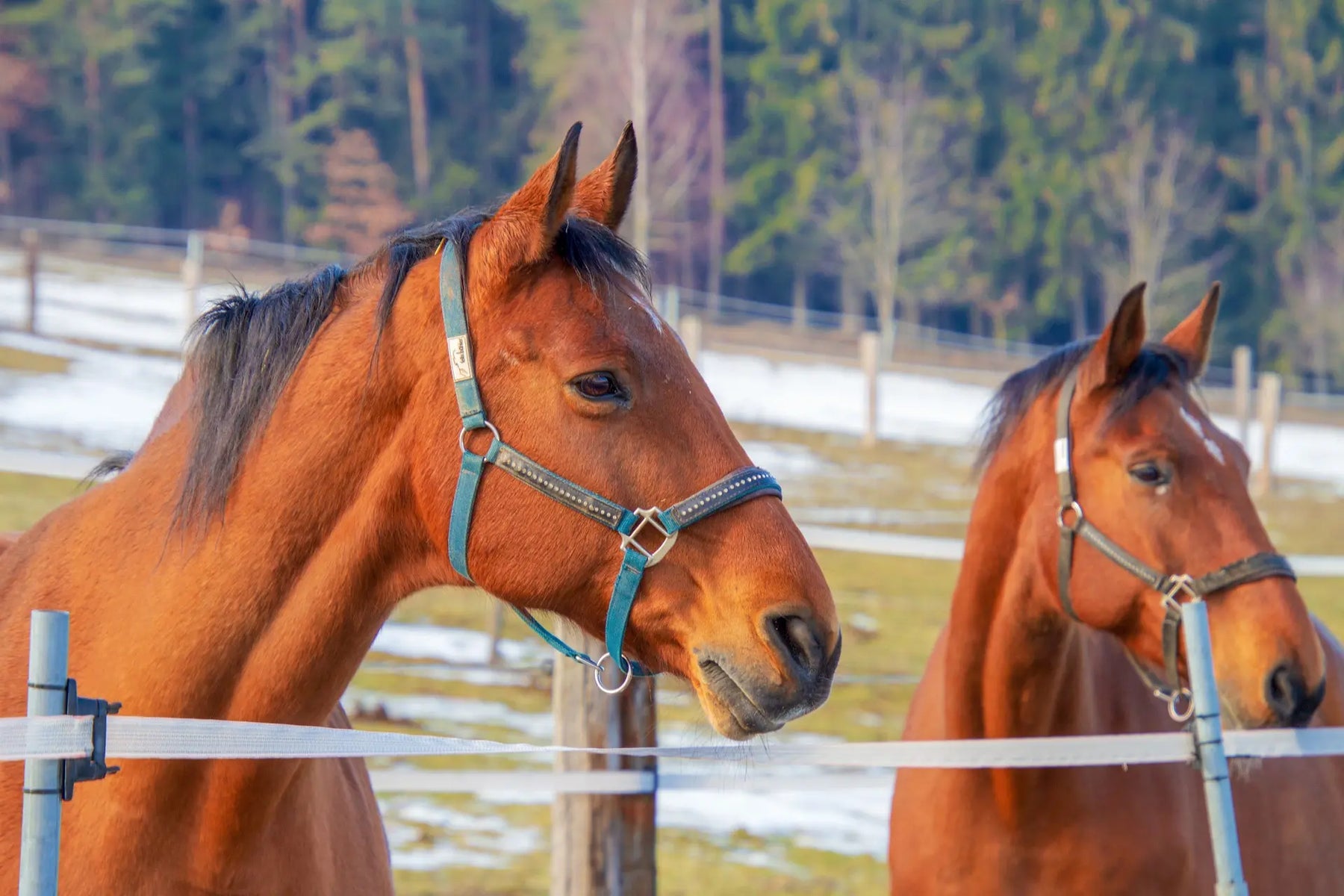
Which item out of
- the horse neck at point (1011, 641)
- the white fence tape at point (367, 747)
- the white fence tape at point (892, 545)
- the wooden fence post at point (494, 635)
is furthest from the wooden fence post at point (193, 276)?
the white fence tape at point (367, 747)

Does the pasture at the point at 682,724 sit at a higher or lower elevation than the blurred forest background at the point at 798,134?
lower

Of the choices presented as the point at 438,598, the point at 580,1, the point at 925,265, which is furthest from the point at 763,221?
the point at 438,598

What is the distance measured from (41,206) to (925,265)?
20783mm

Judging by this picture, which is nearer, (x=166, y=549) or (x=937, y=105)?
(x=166, y=549)

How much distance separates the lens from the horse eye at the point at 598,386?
2105 mm

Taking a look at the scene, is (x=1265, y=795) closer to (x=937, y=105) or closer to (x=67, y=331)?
(x=67, y=331)

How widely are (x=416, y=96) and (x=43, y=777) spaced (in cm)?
3101

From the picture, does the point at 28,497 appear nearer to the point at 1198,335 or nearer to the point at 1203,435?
the point at 1198,335

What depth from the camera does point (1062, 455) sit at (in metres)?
3.50

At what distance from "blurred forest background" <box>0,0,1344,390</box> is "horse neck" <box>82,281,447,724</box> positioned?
25924 millimetres

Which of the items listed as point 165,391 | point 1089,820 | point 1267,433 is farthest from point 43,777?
point 1267,433

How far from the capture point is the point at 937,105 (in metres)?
31.4

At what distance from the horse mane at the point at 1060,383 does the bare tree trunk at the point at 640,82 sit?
80.9 feet

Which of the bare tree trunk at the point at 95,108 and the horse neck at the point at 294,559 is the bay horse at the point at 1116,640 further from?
the bare tree trunk at the point at 95,108
